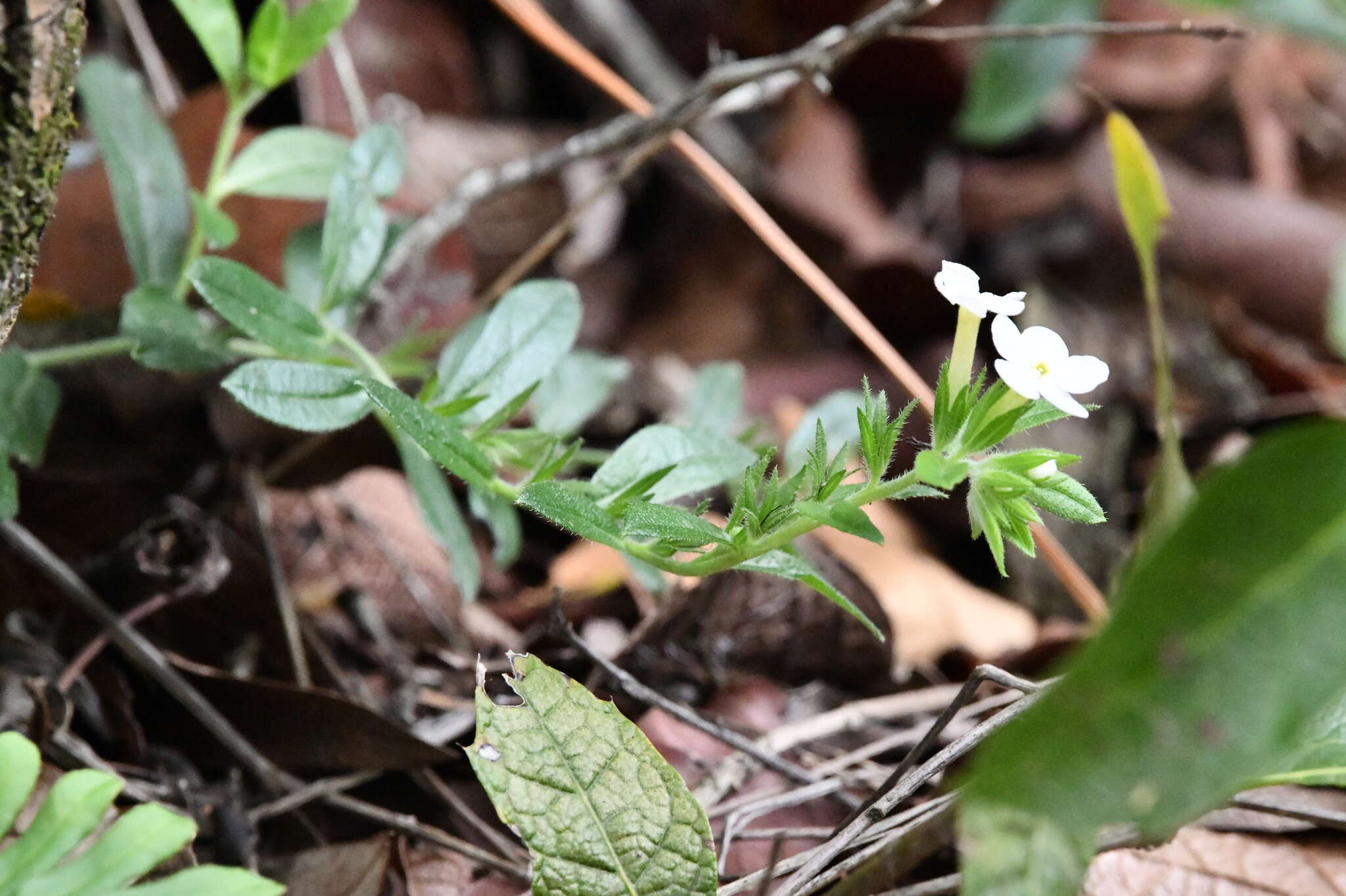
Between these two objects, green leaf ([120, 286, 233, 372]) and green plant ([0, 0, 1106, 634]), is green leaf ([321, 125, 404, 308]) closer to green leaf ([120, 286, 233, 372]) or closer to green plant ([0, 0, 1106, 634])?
green plant ([0, 0, 1106, 634])

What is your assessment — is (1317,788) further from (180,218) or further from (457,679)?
(180,218)

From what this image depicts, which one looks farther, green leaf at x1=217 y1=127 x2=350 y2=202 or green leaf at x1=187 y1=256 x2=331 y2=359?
green leaf at x1=217 y1=127 x2=350 y2=202

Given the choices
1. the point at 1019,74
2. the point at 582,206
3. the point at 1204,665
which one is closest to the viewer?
the point at 1204,665

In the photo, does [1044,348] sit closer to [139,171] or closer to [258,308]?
[258,308]

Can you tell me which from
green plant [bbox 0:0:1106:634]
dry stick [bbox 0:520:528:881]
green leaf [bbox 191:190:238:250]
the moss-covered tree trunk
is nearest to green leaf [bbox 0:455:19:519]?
green plant [bbox 0:0:1106:634]

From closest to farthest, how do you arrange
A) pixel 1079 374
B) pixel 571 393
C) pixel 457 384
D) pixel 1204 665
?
pixel 1204 665 < pixel 1079 374 < pixel 457 384 < pixel 571 393

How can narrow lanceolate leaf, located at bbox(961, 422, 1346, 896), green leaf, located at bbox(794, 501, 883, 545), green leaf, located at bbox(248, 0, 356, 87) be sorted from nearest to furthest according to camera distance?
1. narrow lanceolate leaf, located at bbox(961, 422, 1346, 896)
2. green leaf, located at bbox(794, 501, 883, 545)
3. green leaf, located at bbox(248, 0, 356, 87)

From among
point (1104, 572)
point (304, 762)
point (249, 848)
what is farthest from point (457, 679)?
point (1104, 572)

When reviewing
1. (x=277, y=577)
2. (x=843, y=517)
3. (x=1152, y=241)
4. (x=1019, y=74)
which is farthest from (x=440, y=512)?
(x=1019, y=74)
